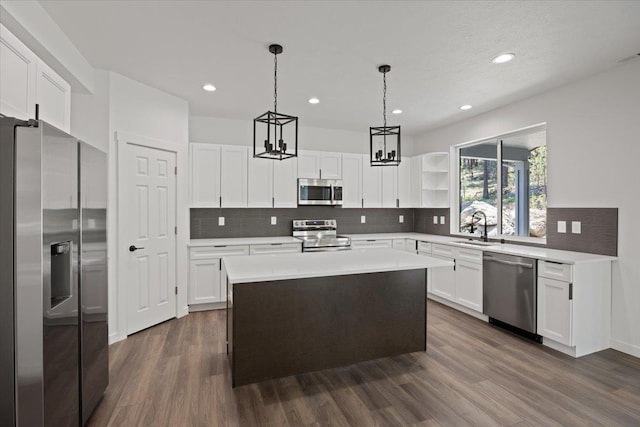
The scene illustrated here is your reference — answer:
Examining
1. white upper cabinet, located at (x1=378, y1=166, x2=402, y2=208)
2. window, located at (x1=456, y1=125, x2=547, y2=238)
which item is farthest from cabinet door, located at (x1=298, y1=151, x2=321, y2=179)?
window, located at (x1=456, y1=125, x2=547, y2=238)

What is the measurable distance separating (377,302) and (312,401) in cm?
97

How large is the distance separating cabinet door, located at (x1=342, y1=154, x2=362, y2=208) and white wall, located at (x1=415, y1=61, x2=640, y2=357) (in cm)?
247

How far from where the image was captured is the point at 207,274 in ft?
13.8

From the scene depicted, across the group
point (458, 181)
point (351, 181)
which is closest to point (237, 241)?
point (351, 181)

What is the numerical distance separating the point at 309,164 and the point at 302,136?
63cm

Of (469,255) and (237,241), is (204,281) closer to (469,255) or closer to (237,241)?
(237,241)

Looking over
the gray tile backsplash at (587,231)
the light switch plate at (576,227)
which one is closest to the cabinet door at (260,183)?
the gray tile backsplash at (587,231)

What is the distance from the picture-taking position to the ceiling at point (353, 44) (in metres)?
2.20

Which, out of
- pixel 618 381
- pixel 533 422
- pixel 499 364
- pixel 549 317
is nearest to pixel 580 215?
pixel 549 317

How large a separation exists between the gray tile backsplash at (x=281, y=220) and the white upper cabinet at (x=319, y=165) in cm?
58

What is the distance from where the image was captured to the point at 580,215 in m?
3.35

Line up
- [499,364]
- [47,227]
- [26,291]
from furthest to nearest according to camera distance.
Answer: [499,364] → [47,227] → [26,291]

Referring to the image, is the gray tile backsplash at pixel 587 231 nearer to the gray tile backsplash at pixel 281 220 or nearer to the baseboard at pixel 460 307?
the baseboard at pixel 460 307

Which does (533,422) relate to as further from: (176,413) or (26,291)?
(26,291)
